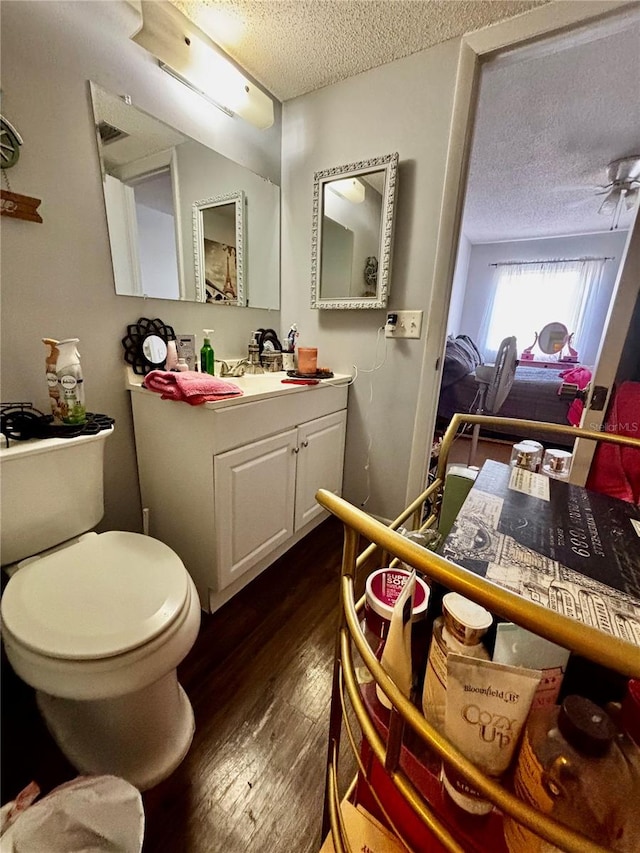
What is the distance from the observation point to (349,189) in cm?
168

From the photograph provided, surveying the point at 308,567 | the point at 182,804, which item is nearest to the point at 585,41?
the point at 308,567

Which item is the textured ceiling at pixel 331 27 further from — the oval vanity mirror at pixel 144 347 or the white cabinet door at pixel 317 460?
the white cabinet door at pixel 317 460

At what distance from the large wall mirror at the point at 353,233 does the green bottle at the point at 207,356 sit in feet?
2.03

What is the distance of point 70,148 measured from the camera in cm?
112

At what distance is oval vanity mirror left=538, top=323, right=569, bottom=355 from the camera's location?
5.39 meters

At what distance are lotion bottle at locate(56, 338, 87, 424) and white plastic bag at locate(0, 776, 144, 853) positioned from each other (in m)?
0.84

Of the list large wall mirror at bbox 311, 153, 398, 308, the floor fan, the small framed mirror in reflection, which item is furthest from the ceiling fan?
the small framed mirror in reflection

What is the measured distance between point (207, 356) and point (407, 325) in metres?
0.93

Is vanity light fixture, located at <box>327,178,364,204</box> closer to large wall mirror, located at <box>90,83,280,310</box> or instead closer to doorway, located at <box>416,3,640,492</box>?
large wall mirror, located at <box>90,83,280,310</box>

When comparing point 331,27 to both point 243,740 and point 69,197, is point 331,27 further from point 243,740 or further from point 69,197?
point 243,740

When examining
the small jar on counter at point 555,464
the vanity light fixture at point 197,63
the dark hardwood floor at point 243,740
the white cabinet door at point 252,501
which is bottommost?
the dark hardwood floor at point 243,740

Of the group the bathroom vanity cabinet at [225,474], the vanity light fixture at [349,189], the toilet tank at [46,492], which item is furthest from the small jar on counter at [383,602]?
the vanity light fixture at [349,189]

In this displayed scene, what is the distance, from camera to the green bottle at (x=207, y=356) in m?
1.51

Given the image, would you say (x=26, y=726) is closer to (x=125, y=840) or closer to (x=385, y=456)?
(x=125, y=840)
